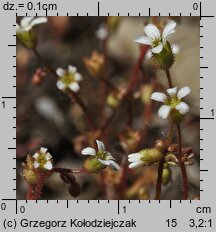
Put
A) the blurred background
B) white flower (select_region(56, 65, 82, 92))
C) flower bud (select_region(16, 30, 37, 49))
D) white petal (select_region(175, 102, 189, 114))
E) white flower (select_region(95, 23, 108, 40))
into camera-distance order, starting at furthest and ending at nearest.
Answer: white flower (select_region(95, 23, 108, 40)), the blurred background, white flower (select_region(56, 65, 82, 92)), flower bud (select_region(16, 30, 37, 49)), white petal (select_region(175, 102, 189, 114))

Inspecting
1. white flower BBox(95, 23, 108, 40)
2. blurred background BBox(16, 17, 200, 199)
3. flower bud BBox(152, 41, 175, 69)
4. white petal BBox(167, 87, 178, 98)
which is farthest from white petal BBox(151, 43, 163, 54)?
white flower BBox(95, 23, 108, 40)

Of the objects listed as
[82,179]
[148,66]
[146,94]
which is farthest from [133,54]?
[82,179]

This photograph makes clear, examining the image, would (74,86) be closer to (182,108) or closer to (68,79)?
(68,79)

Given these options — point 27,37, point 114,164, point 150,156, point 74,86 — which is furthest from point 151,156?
point 27,37

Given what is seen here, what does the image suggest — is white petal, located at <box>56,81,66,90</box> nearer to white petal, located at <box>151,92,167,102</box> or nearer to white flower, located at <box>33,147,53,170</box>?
white flower, located at <box>33,147,53,170</box>

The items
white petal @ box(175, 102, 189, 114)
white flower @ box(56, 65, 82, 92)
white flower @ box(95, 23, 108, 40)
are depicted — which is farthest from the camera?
white flower @ box(95, 23, 108, 40)

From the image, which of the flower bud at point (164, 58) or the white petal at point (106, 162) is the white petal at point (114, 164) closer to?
the white petal at point (106, 162)

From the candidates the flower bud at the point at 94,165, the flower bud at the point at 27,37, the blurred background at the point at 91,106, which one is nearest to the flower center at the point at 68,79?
the flower bud at the point at 27,37

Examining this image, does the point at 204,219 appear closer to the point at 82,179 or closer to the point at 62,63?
the point at 82,179
